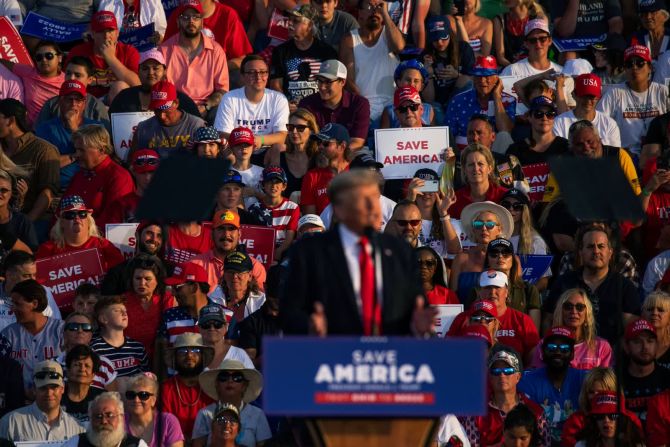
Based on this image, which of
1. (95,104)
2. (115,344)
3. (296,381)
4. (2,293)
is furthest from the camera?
(95,104)

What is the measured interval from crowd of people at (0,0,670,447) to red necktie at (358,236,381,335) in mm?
246

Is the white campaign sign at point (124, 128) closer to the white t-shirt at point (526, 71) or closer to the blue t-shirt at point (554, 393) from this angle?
the white t-shirt at point (526, 71)

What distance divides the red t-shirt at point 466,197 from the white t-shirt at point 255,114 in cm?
226

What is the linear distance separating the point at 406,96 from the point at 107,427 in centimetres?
540

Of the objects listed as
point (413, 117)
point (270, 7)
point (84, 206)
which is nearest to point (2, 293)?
point (84, 206)

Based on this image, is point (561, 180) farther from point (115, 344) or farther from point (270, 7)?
point (270, 7)

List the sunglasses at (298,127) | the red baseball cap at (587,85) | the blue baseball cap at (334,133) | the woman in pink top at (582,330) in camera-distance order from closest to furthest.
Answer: the woman in pink top at (582,330), the blue baseball cap at (334,133), the sunglasses at (298,127), the red baseball cap at (587,85)

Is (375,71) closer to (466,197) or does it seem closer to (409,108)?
(409,108)

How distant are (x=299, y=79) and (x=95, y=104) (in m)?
2.15

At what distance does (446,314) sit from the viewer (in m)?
12.7

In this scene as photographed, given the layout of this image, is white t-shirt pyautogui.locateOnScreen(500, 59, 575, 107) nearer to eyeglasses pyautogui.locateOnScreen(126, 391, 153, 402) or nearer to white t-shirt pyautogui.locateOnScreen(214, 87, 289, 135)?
white t-shirt pyautogui.locateOnScreen(214, 87, 289, 135)

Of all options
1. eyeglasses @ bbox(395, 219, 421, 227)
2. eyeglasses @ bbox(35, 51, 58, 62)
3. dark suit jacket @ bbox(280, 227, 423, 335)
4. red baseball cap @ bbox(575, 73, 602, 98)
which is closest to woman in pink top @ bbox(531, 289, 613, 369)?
eyeglasses @ bbox(395, 219, 421, 227)

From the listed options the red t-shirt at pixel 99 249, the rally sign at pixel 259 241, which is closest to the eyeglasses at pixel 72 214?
the red t-shirt at pixel 99 249

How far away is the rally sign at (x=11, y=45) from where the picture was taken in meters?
17.1
